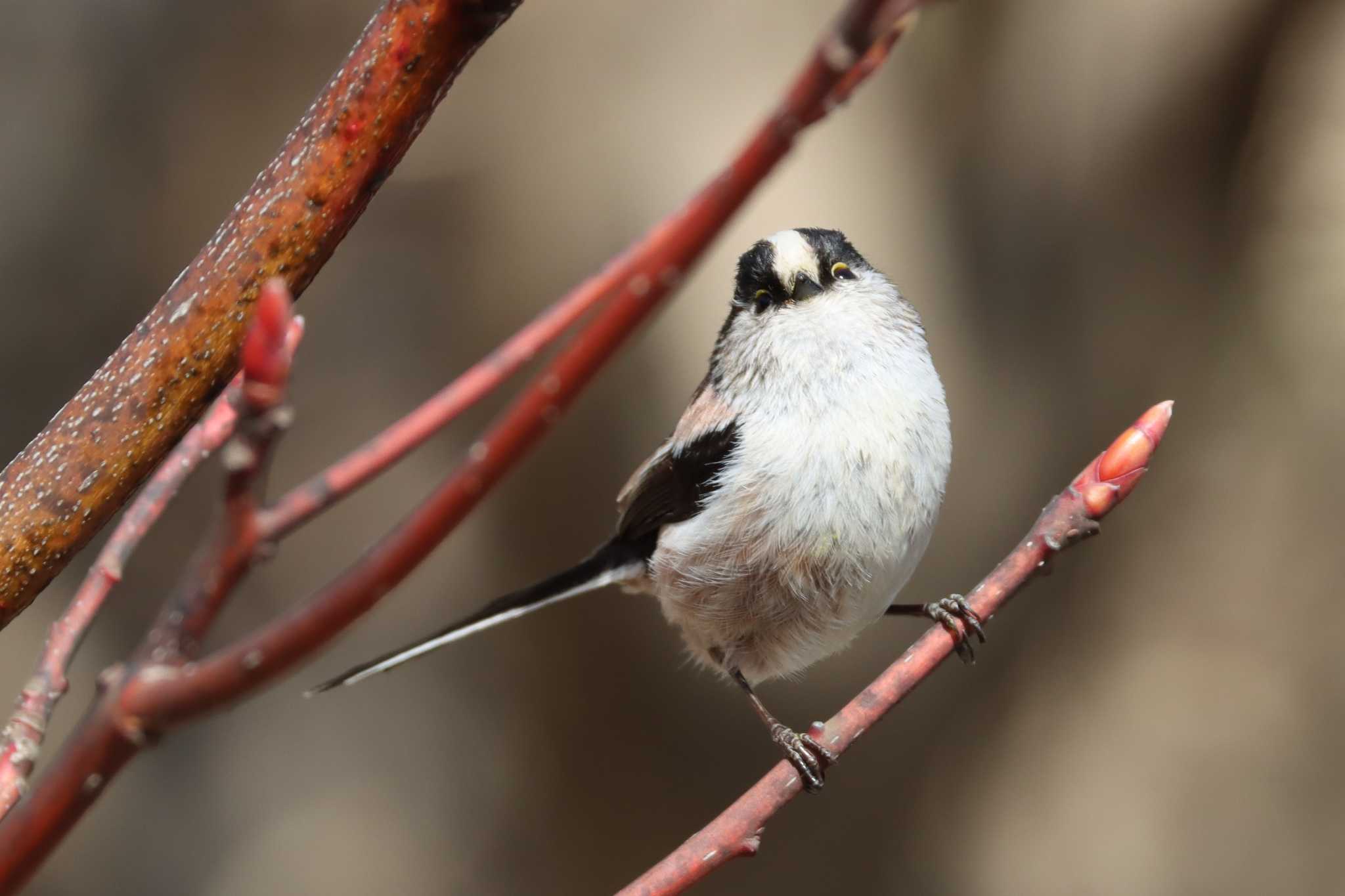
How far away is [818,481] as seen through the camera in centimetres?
142

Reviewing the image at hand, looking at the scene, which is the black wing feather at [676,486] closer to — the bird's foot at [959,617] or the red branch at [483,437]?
the bird's foot at [959,617]

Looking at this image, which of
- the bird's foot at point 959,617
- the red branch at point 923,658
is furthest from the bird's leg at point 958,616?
the red branch at point 923,658

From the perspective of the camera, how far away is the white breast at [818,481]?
4.58ft

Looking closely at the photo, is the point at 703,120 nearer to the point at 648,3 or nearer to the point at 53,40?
the point at 648,3

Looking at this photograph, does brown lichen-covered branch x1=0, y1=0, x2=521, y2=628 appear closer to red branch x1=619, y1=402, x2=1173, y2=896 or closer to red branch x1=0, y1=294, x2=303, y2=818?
red branch x1=0, y1=294, x2=303, y2=818

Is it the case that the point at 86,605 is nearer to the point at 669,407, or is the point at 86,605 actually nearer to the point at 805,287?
the point at 805,287

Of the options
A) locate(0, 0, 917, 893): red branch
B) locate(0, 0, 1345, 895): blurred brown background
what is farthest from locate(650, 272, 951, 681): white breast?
locate(0, 0, 1345, 895): blurred brown background

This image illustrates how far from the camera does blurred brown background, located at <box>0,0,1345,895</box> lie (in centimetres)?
289

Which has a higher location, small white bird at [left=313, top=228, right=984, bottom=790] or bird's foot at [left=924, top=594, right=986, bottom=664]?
small white bird at [left=313, top=228, right=984, bottom=790]


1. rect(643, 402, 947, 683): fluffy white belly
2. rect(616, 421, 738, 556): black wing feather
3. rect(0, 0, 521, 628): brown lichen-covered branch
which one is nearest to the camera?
rect(0, 0, 521, 628): brown lichen-covered branch

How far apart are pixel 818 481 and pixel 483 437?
1.05 meters

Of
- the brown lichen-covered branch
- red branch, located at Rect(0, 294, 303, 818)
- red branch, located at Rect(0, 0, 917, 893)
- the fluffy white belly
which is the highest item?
the brown lichen-covered branch

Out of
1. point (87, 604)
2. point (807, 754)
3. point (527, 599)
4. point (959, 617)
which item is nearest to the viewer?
point (87, 604)

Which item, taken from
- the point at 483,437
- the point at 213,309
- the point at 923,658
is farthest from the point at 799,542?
the point at 483,437
